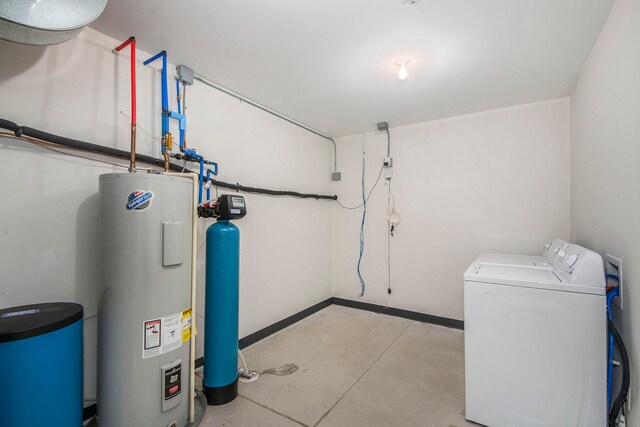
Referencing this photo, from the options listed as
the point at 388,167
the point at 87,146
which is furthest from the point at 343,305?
the point at 87,146

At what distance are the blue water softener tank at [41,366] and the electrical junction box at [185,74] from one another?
5.42 ft

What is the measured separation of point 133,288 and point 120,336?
0.78ft

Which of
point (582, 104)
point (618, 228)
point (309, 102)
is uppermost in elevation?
point (309, 102)

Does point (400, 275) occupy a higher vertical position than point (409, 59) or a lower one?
lower

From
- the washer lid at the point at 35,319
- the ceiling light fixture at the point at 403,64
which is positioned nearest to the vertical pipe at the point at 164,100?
the washer lid at the point at 35,319

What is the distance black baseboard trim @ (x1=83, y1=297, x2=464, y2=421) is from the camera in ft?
8.75

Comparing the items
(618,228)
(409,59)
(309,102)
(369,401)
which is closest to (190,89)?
(309,102)

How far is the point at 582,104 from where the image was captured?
2.19m

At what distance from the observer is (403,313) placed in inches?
134

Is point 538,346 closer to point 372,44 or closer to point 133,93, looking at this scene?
point 372,44

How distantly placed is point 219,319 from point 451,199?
264 cm

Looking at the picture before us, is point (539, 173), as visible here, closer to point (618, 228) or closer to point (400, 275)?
point (618, 228)

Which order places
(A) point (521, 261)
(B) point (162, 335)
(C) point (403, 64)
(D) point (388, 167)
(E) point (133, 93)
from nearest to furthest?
(B) point (162, 335), (E) point (133, 93), (C) point (403, 64), (A) point (521, 261), (D) point (388, 167)

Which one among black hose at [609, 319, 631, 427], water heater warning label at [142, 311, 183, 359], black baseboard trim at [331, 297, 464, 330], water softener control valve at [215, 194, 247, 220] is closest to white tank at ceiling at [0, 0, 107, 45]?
water softener control valve at [215, 194, 247, 220]
